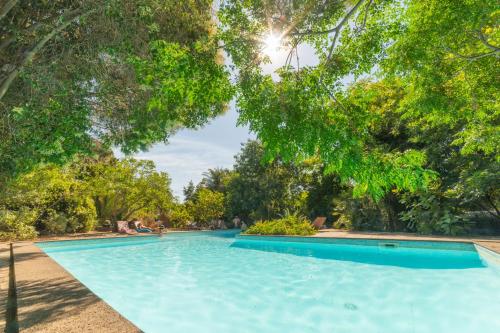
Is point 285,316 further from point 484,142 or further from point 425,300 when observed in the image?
point 484,142

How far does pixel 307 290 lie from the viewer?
301 inches

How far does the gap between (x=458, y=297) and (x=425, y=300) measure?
926 millimetres

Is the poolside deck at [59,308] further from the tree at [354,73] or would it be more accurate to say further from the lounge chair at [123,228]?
the lounge chair at [123,228]

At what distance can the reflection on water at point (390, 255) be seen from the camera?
33.4ft

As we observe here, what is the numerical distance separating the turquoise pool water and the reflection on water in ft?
0.13

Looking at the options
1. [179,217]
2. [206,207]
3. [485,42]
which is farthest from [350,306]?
[179,217]

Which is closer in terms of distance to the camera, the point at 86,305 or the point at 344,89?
the point at 86,305

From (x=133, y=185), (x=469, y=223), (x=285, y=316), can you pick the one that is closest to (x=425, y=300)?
(x=285, y=316)

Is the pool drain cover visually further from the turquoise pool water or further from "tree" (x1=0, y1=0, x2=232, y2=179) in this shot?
"tree" (x1=0, y1=0, x2=232, y2=179)

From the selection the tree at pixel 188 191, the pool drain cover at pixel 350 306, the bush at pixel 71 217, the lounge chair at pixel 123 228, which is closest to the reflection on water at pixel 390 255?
the pool drain cover at pixel 350 306

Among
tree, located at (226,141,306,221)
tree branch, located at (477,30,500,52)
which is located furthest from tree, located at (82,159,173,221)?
tree branch, located at (477,30,500,52)

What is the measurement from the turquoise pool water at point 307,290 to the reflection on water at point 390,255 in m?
0.04

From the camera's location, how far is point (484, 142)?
9070 millimetres

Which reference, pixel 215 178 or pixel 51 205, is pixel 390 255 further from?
pixel 215 178
